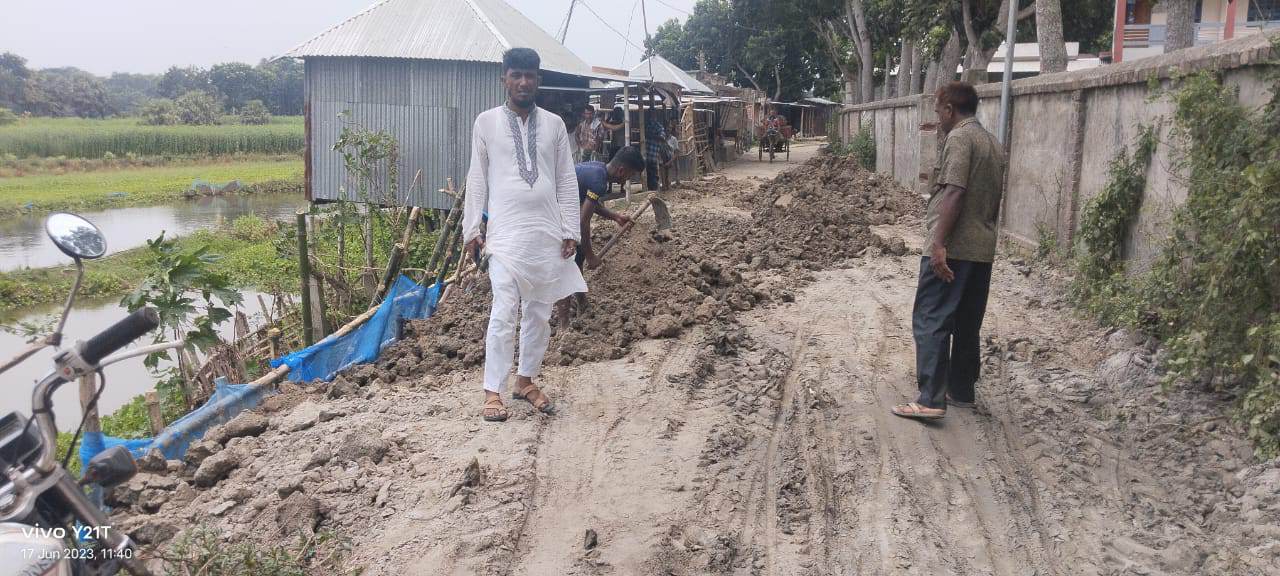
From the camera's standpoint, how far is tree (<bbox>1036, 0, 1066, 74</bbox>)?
1098cm

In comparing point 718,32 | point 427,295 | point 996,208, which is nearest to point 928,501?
point 996,208

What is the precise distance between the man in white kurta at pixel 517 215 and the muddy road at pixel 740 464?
464 millimetres

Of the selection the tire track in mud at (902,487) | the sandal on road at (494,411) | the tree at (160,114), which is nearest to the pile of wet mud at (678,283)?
the sandal on road at (494,411)

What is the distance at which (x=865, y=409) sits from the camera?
4.88 m

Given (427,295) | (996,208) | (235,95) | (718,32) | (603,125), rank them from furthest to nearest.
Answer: (235,95), (718,32), (603,125), (427,295), (996,208)

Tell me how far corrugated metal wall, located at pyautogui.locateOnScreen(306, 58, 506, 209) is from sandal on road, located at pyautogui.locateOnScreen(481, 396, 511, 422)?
9987mm

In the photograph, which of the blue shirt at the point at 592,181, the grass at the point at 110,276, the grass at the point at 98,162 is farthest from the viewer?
the grass at the point at 98,162

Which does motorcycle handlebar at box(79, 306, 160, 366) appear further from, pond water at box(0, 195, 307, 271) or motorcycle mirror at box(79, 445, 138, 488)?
pond water at box(0, 195, 307, 271)

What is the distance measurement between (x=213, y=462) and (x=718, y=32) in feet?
134

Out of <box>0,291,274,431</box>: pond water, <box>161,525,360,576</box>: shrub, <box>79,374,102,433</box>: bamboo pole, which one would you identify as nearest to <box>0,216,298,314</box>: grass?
<box>0,291,274,431</box>: pond water

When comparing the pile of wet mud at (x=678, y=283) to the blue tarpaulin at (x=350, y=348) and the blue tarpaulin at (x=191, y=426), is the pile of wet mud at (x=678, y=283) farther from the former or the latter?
the blue tarpaulin at (x=191, y=426)

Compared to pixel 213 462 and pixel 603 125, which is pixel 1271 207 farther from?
pixel 603 125

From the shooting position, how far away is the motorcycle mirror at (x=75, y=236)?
213 cm

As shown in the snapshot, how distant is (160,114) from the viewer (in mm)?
48469
